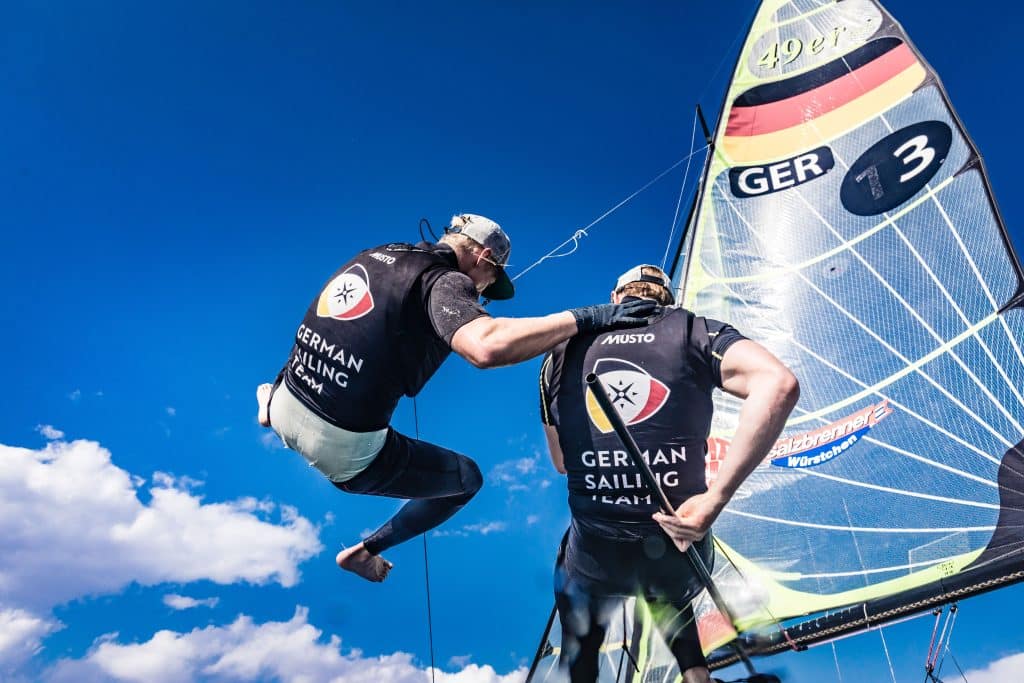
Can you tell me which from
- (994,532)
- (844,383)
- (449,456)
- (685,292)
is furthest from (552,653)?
(685,292)

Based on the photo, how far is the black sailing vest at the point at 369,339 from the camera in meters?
2.75

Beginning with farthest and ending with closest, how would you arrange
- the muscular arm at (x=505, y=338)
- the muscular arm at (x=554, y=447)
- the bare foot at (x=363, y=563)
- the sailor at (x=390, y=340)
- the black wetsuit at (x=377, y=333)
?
the bare foot at (x=363, y=563)
the muscular arm at (x=554, y=447)
the black wetsuit at (x=377, y=333)
the sailor at (x=390, y=340)
the muscular arm at (x=505, y=338)

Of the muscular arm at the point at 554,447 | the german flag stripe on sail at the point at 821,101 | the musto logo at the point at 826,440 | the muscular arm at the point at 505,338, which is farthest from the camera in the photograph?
the german flag stripe on sail at the point at 821,101

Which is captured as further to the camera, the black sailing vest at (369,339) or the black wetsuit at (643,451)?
the black sailing vest at (369,339)

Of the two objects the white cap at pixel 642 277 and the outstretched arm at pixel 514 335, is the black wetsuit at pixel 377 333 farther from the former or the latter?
the white cap at pixel 642 277

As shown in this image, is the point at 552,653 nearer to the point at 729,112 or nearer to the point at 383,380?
the point at 383,380

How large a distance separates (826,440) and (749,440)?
13.2 ft

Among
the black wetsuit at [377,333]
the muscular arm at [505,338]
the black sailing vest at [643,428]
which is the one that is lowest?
the black sailing vest at [643,428]

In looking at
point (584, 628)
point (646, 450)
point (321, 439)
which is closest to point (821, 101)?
point (646, 450)

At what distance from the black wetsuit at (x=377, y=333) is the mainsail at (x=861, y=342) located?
1.54 metres

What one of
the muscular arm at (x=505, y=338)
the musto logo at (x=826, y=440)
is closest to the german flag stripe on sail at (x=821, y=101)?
the musto logo at (x=826, y=440)

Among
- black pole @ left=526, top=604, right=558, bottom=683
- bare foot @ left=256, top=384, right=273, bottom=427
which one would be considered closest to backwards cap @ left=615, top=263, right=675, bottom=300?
bare foot @ left=256, top=384, right=273, bottom=427

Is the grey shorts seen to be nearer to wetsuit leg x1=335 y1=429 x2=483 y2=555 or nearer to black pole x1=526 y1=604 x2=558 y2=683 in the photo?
wetsuit leg x1=335 y1=429 x2=483 y2=555

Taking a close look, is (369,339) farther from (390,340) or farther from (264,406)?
(264,406)
